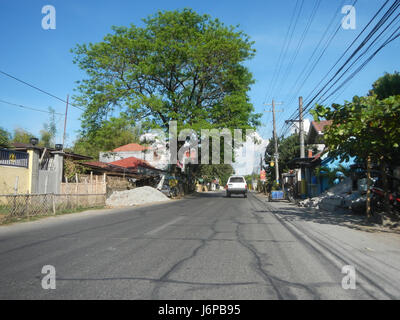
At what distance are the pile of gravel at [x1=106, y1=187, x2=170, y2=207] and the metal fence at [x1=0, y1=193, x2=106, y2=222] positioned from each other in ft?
14.7

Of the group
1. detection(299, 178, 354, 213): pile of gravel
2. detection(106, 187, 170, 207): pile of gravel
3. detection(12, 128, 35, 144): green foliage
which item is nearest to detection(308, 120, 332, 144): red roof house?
detection(299, 178, 354, 213): pile of gravel

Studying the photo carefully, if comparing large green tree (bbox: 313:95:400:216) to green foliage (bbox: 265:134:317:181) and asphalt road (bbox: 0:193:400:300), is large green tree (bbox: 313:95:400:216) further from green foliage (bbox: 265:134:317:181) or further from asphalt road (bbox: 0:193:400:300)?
green foliage (bbox: 265:134:317:181)

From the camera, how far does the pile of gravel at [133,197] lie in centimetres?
2383

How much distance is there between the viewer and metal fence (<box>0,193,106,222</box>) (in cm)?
1188

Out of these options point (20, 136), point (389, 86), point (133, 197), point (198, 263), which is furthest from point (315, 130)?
point (20, 136)

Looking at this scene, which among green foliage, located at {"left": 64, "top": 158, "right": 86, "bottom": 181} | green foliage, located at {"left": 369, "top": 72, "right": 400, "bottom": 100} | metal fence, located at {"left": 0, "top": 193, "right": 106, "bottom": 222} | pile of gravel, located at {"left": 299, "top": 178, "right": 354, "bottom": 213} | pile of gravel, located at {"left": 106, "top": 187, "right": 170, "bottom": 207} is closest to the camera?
metal fence, located at {"left": 0, "top": 193, "right": 106, "bottom": 222}

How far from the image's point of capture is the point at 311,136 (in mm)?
34312

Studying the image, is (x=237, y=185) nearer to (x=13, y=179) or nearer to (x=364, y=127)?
(x=13, y=179)

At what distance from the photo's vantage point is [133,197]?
84.1ft

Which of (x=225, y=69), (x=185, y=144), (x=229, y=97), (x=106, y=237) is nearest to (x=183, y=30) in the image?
(x=225, y=69)

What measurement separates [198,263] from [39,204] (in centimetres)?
1056

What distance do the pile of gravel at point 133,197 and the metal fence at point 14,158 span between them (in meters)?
6.26

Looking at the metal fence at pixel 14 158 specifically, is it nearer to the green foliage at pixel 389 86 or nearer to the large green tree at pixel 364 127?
the large green tree at pixel 364 127

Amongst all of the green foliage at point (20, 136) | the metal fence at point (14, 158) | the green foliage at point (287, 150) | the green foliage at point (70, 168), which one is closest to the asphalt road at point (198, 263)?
the metal fence at point (14, 158)
